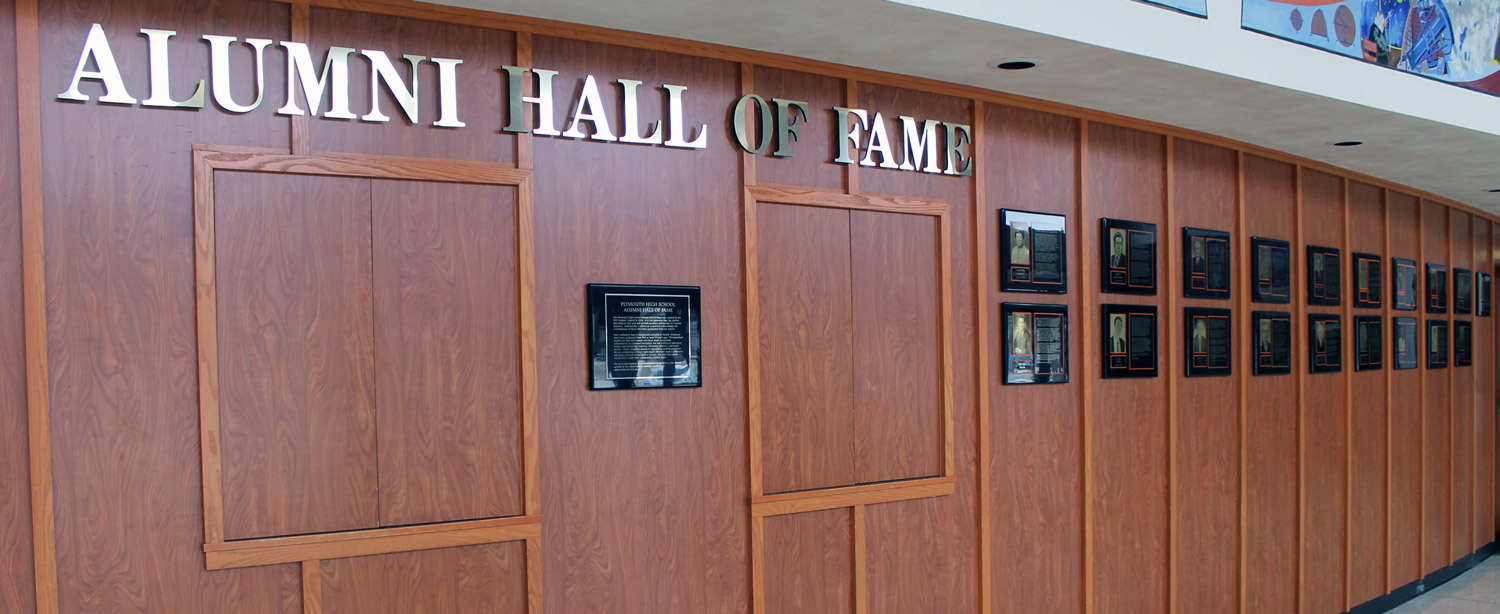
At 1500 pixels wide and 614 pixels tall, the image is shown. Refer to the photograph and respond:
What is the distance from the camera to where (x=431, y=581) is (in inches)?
154

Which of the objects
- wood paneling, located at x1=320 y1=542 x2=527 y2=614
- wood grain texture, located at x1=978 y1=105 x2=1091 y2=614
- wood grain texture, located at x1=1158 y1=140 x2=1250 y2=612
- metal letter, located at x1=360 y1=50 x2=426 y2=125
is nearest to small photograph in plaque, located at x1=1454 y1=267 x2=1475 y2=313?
wood grain texture, located at x1=1158 y1=140 x2=1250 y2=612

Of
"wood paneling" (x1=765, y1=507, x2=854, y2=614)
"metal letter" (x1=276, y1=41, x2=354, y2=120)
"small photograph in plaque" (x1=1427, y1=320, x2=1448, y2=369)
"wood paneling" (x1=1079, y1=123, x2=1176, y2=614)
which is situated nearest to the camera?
"metal letter" (x1=276, y1=41, x2=354, y2=120)

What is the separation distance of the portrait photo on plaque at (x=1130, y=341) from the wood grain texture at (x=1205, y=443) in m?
0.24

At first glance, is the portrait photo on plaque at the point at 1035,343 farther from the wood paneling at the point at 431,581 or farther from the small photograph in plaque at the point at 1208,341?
the wood paneling at the point at 431,581

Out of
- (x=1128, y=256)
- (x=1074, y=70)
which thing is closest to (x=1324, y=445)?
(x=1128, y=256)

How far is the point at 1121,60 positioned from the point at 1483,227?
743cm

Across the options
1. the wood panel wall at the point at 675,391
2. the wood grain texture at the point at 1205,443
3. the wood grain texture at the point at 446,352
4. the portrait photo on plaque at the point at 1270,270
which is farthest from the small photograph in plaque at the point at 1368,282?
the wood grain texture at the point at 446,352

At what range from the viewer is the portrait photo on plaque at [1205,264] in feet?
21.4

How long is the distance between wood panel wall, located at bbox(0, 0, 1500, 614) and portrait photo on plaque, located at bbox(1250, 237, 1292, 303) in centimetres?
11

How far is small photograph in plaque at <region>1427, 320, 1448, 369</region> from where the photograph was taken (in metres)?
8.84

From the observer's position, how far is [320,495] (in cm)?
372

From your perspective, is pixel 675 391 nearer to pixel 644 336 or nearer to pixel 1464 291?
pixel 644 336

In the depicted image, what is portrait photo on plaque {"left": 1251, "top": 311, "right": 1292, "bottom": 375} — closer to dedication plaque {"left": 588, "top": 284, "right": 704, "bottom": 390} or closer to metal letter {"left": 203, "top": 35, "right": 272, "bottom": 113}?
dedication plaque {"left": 588, "top": 284, "right": 704, "bottom": 390}

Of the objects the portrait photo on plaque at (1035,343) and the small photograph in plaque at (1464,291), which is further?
the small photograph in plaque at (1464,291)
